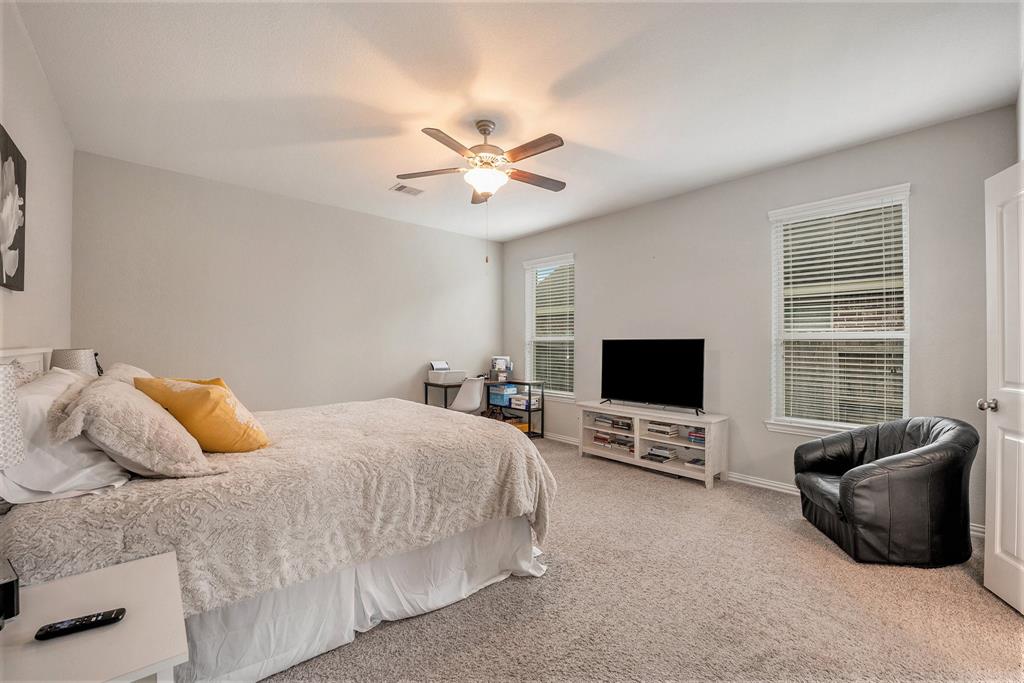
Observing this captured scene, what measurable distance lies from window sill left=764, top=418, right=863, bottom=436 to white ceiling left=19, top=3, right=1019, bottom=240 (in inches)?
83.0

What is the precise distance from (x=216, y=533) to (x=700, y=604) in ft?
6.85

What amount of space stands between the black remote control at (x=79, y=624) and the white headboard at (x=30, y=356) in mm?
1528

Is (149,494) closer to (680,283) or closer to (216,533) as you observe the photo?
(216,533)

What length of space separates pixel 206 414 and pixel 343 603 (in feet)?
3.21

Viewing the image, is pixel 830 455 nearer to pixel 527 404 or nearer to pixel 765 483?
pixel 765 483

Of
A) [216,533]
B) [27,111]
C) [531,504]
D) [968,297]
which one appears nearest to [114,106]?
[27,111]

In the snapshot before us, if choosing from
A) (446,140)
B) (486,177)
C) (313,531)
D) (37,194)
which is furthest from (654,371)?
(37,194)

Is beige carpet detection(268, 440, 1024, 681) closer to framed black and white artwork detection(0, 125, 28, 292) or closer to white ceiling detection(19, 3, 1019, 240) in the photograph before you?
framed black and white artwork detection(0, 125, 28, 292)

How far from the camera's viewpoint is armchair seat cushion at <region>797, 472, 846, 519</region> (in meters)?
2.66

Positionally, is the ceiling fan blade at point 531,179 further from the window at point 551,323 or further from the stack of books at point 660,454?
the stack of books at point 660,454

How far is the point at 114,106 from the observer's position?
2.76 meters

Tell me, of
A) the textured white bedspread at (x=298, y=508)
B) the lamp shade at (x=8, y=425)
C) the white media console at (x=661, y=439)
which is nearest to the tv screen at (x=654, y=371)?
the white media console at (x=661, y=439)

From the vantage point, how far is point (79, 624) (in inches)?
37.4

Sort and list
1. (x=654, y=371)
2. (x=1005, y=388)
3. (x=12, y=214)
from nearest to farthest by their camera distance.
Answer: (x=12, y=214)
(x=1005, y=388)
(x=654, y=371)
